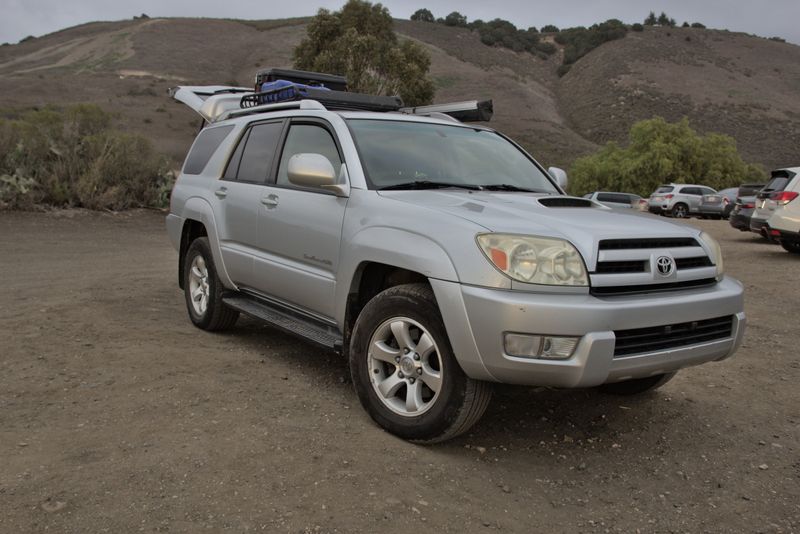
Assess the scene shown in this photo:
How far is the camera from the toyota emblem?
367 cm

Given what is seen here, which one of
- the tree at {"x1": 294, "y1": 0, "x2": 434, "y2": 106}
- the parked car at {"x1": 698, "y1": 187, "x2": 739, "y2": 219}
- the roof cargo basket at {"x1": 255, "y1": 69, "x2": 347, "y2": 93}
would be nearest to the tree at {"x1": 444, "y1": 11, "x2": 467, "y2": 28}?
the tree at {"x1": 294, "y1": 0, "x2": 434, "y2": 106}

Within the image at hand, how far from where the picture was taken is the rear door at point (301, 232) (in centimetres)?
443

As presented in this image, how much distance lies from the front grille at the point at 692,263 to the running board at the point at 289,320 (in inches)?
77.5

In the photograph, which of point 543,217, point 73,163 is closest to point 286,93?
point 543,217

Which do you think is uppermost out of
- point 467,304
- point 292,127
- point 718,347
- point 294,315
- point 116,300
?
point 292,127

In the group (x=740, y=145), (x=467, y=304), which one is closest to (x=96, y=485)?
(x=467, y=304)

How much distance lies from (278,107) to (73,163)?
406 inches

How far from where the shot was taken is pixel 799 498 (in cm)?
349

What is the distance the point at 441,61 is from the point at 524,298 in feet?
263

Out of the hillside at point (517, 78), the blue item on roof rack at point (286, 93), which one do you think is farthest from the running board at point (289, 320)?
the hillside at point (517, 78)

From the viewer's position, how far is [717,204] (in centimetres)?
2773

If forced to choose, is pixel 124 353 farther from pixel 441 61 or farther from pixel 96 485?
pixel 441 61

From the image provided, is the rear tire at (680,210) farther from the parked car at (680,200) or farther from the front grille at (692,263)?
the front grille at (692,263)

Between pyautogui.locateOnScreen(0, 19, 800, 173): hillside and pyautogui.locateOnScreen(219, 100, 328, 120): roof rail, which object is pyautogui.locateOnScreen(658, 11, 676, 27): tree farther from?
pyautogui.locateOnScreen(219, 100, 328, 120): roof rail
